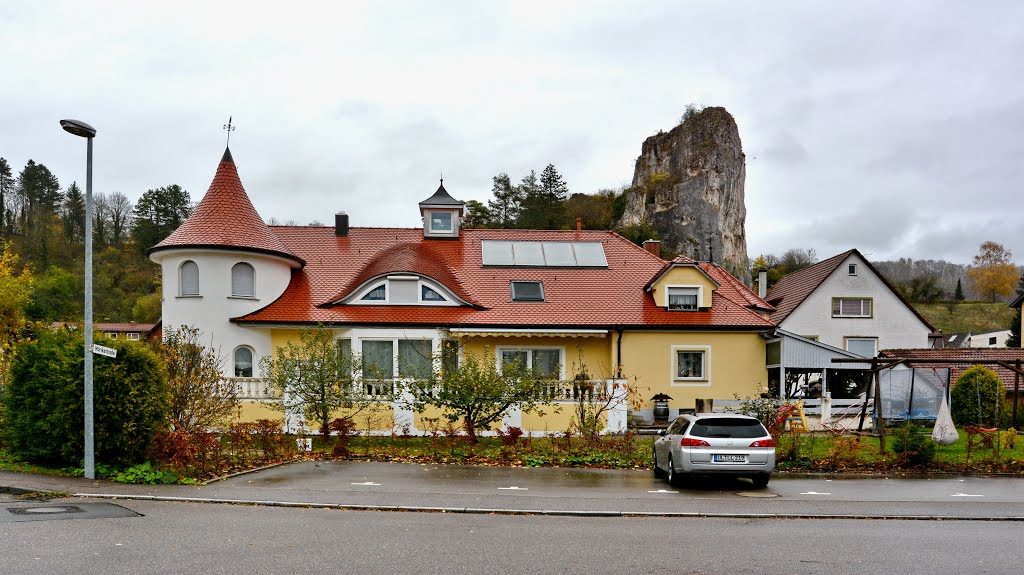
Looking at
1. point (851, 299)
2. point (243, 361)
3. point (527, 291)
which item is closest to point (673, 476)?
point (527, 291)

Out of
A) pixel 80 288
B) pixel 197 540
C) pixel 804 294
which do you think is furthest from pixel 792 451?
pixel 80 288

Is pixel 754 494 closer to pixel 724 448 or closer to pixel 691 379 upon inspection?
pixel 724 448

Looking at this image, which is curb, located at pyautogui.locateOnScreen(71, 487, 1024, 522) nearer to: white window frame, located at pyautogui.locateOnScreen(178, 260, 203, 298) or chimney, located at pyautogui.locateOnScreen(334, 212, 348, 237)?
white window frame, located at pyautogui.locateOnScreen(178, 260, 203, 298)

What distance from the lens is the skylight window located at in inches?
1222

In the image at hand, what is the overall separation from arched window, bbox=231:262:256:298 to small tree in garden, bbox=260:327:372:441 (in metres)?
5.17

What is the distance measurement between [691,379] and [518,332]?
21.3ft

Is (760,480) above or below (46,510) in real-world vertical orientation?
below

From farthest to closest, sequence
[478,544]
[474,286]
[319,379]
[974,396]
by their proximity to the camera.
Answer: [974,396] < [474,286] < [319,379] < [478,544]

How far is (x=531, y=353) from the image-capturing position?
2759 centimetres

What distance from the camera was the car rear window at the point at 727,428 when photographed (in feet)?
47.8

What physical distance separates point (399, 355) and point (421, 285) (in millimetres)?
2676

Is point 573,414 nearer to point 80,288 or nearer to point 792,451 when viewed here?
point 792,451

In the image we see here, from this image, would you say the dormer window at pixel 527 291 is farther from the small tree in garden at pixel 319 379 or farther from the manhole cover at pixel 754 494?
the manhole cover at pixel 754 494

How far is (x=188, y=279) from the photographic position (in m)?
26.1
